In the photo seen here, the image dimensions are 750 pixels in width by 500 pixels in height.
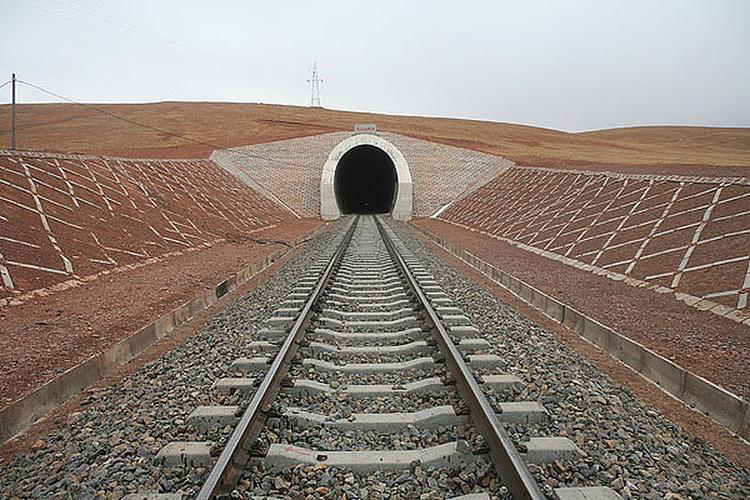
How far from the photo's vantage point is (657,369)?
609 cm

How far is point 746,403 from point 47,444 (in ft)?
19.4

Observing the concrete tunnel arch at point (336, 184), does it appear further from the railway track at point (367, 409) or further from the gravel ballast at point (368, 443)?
the gravel ballast at point (368, 443)

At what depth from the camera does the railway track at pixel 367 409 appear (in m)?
3.77

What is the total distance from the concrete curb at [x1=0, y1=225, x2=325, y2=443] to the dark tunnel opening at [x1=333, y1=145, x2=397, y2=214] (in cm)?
2677

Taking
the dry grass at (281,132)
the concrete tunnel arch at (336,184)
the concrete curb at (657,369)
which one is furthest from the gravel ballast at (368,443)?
the dry grass at (281,132)

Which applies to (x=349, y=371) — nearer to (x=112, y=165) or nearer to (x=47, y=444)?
(x=47, y=444)

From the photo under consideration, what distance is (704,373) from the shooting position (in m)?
6.08

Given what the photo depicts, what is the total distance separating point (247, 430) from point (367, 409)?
1.19 m

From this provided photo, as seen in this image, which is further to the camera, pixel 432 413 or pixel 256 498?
pixel 432 413

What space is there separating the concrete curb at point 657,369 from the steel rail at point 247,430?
4046mm

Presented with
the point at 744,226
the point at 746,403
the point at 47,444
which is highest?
the point at 744,226

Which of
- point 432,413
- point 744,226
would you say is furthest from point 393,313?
point 744,226

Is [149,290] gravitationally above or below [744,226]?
below

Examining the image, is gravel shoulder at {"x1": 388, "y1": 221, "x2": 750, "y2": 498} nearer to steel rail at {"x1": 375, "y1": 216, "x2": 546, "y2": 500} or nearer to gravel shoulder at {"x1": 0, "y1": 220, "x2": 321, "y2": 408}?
steel rail at {"x1": 375, "y1": 216, "x2": 546, "y2": 500}
